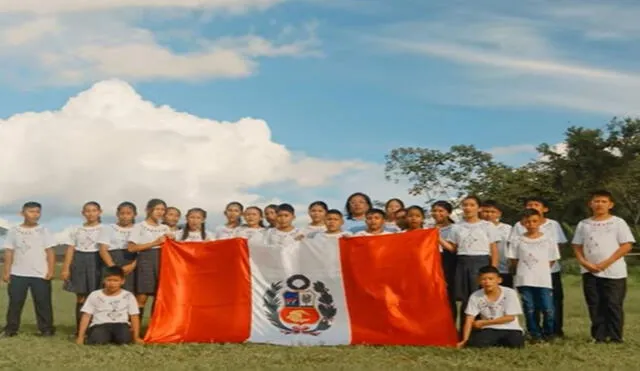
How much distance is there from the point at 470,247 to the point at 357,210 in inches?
57.2

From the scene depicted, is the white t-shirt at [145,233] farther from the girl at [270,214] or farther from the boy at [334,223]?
the boy at [334,223]

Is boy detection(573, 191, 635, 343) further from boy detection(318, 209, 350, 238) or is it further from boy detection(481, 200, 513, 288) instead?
boy detection(318, 209, 350, 238)

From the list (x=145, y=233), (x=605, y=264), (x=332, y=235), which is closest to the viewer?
(x=605, y=264)

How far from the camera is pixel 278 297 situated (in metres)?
9.17

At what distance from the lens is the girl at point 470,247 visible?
885 cm

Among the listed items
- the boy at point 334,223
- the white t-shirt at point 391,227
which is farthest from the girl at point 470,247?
the boy at point 334,223

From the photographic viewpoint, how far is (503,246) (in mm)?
9250

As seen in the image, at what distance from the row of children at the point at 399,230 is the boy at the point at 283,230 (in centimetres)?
1

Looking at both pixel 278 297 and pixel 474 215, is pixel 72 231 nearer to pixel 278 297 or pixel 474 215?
pixel 278 297

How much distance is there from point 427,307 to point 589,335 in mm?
2317

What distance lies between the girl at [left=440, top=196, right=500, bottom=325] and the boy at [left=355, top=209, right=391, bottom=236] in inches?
27.4

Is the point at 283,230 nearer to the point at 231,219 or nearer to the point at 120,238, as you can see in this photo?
the point at 231,219

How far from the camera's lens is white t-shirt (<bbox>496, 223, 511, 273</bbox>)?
919 cm

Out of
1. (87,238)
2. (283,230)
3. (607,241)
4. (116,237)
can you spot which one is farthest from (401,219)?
(87,238)
